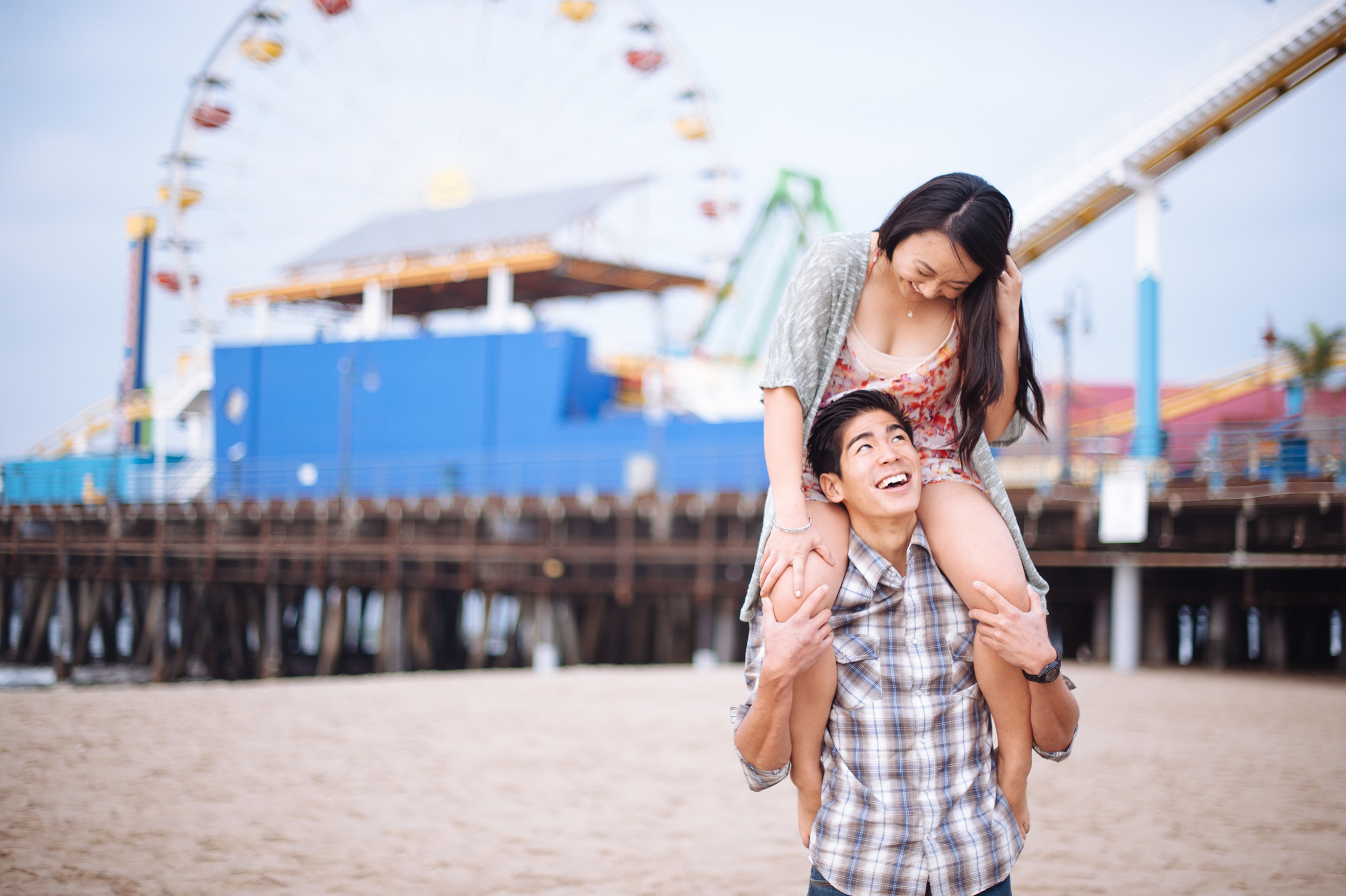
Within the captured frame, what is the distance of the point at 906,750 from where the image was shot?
2.15 m

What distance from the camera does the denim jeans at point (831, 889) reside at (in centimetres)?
212

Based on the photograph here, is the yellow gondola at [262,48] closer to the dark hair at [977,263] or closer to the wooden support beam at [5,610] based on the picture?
the wooden support beam at [5,610]

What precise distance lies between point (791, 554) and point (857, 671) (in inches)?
11.1

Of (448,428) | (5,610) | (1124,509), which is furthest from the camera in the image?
(5,610)

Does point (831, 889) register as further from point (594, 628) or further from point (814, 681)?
point (594, 628)

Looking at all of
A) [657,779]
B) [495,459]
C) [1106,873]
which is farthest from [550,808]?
[495,459]

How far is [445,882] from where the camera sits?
435 centimetres

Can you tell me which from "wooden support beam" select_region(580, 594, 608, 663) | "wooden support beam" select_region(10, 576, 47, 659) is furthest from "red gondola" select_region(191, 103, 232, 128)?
"wooden support beam" select_region(580, 594, 608, 663)

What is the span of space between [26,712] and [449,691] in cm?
379

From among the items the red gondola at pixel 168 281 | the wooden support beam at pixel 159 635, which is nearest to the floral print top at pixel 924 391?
the wooden support beam at pixel 159 635

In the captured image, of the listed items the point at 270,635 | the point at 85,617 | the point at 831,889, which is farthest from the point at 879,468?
the point at 85,617

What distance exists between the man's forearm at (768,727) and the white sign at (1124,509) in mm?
12035

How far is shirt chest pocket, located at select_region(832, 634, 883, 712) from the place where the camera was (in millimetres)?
2168

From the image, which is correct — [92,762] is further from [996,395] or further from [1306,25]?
[1306,25]
